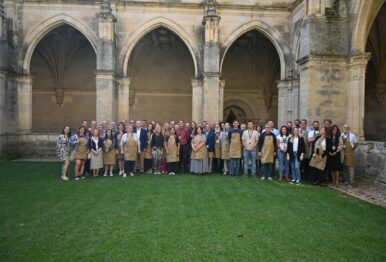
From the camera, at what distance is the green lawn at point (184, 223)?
4.19m

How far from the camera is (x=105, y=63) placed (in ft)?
43.3

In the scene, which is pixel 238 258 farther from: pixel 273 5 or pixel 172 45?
pixel 172 45

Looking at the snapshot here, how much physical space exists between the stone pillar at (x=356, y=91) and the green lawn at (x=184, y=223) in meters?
3.04

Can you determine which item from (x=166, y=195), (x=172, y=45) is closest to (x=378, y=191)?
(x=166, y=195)

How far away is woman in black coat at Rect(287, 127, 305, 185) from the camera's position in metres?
8.68

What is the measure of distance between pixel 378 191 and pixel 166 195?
4999 mm

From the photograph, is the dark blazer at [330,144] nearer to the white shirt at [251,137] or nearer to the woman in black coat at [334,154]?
the woman in black coat at [334,154]

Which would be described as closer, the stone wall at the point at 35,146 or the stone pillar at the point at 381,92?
the stone wall at the point at 35,146

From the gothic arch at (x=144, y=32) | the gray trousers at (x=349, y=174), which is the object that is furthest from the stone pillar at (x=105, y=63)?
the gray trousers at (x=349, y=174)

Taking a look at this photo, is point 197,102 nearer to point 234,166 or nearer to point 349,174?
point 234,166

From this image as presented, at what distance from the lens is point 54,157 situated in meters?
13.8

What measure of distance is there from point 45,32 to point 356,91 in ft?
39.5

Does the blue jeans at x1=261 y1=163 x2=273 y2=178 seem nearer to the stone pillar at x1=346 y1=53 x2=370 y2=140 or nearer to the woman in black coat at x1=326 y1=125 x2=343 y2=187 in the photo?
the woman in black coat at x1=326 y1=125 x2=343 y2=187

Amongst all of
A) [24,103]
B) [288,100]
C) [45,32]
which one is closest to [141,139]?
[24,103]
